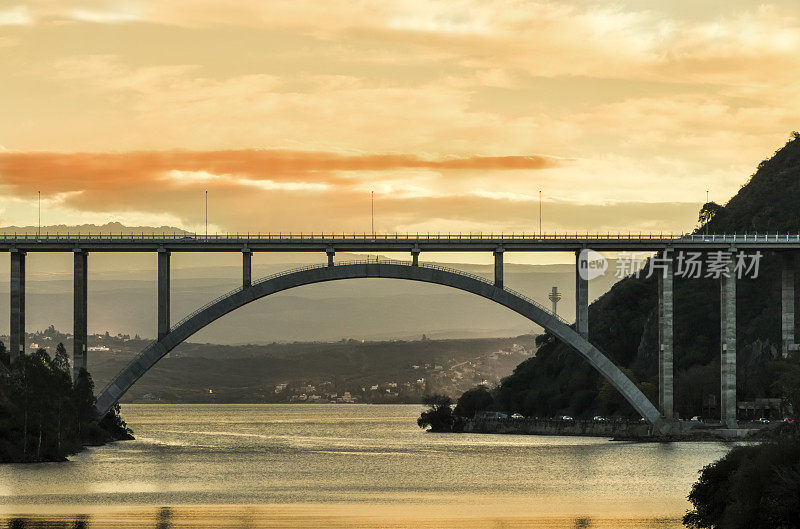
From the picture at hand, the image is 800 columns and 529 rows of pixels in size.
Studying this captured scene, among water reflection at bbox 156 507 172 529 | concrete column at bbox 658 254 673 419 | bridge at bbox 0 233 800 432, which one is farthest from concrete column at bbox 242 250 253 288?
water reflection at bbox 156 507 172 529

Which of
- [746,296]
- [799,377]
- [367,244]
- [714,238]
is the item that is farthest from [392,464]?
[746,296]

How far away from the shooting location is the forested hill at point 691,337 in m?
137

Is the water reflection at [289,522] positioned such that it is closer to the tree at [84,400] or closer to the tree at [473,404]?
the tree at [84,400]

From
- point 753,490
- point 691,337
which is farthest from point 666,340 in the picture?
point 753,490

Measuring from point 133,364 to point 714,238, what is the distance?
1987 inches

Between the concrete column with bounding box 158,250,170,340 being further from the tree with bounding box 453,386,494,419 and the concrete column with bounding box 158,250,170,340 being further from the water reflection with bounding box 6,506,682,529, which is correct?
the tree with bounding box 453,386,494,419

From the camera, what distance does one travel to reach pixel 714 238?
12031 centimetres

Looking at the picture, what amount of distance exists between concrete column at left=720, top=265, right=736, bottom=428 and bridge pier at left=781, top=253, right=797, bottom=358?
6.71 meters

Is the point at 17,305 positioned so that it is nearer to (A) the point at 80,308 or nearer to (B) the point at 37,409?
(A) the point at 80,308

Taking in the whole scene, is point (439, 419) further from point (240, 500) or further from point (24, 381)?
point (240, 500)

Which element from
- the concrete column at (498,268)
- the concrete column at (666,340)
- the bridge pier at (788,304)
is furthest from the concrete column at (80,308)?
the bridge pier at (788,304)

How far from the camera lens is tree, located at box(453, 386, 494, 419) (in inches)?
6713

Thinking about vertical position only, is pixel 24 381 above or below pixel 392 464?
above

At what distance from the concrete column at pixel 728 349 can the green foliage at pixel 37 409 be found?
54411mm
